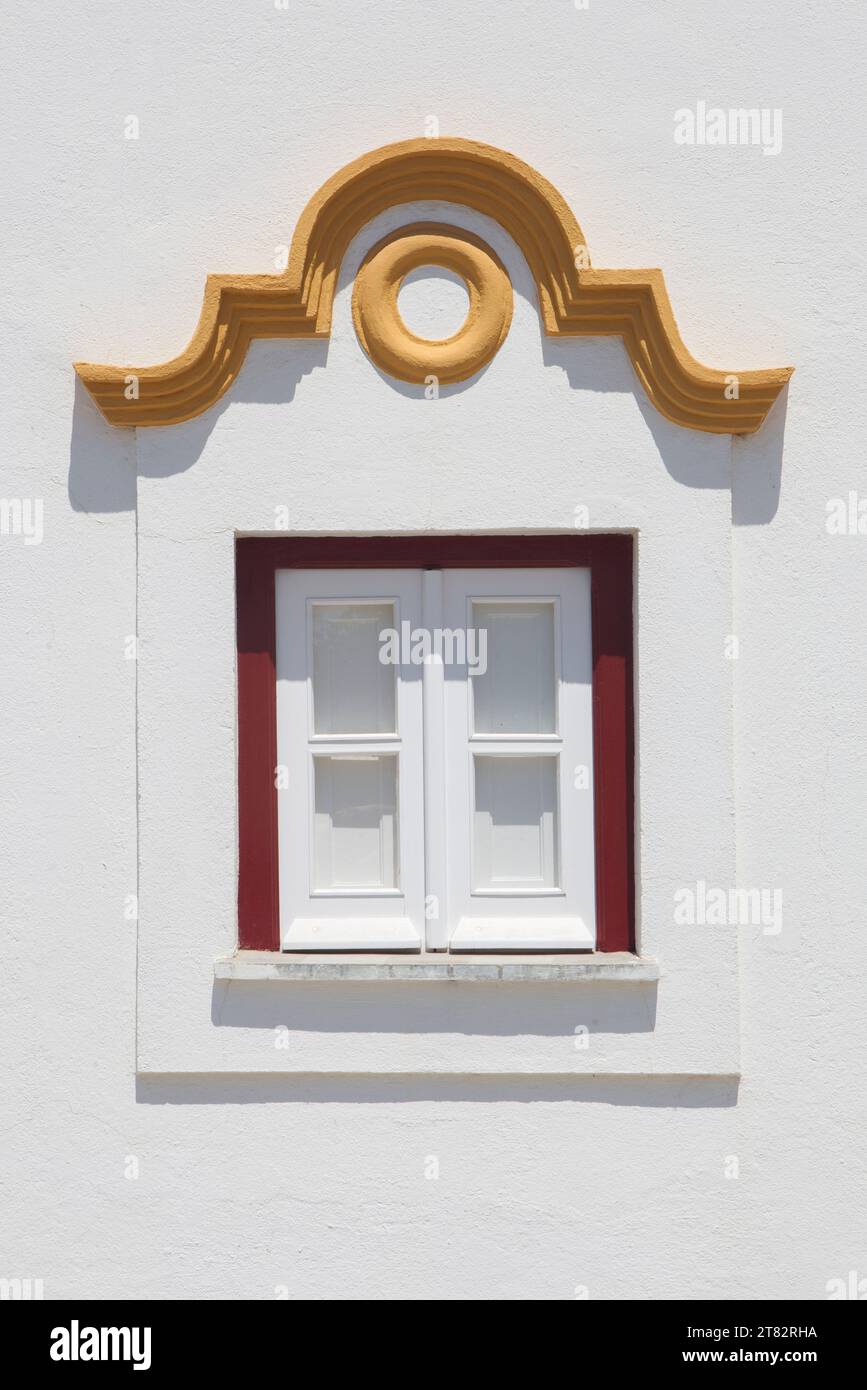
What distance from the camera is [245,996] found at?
448 cm

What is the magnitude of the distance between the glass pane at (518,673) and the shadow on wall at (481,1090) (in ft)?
4.18

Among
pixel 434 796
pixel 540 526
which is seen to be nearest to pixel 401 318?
pixel 540 526

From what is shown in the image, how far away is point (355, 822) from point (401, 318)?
185 cm

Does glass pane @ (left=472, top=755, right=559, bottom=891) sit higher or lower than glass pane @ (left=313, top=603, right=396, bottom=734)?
lower

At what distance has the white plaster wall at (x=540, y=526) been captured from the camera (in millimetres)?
4496

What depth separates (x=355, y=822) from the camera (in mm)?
4688

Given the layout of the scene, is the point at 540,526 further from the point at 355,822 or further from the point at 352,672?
the point at 355,822

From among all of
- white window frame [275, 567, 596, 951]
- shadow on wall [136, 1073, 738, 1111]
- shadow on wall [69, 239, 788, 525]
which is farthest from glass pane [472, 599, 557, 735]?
shadow on wall [136, 1073, 738, 1111]

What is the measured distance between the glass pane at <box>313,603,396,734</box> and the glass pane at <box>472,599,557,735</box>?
354 mm

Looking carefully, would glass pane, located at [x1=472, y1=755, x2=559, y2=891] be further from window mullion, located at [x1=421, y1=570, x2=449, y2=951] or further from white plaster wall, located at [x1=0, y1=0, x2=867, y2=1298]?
white plaster wall, located at [x1=0, y1=0, x2=867, y2=1298]

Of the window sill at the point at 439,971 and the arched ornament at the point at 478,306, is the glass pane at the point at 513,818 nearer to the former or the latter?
A: the window sill at the point at 439,971

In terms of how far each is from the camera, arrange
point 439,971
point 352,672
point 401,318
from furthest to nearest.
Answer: point 352,672 < point 401,318 < point 439,971

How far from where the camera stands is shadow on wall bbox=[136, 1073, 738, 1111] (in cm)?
450

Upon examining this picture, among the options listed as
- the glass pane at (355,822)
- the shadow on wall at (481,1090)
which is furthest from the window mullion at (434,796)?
the shadow on wall at (481,1090)
